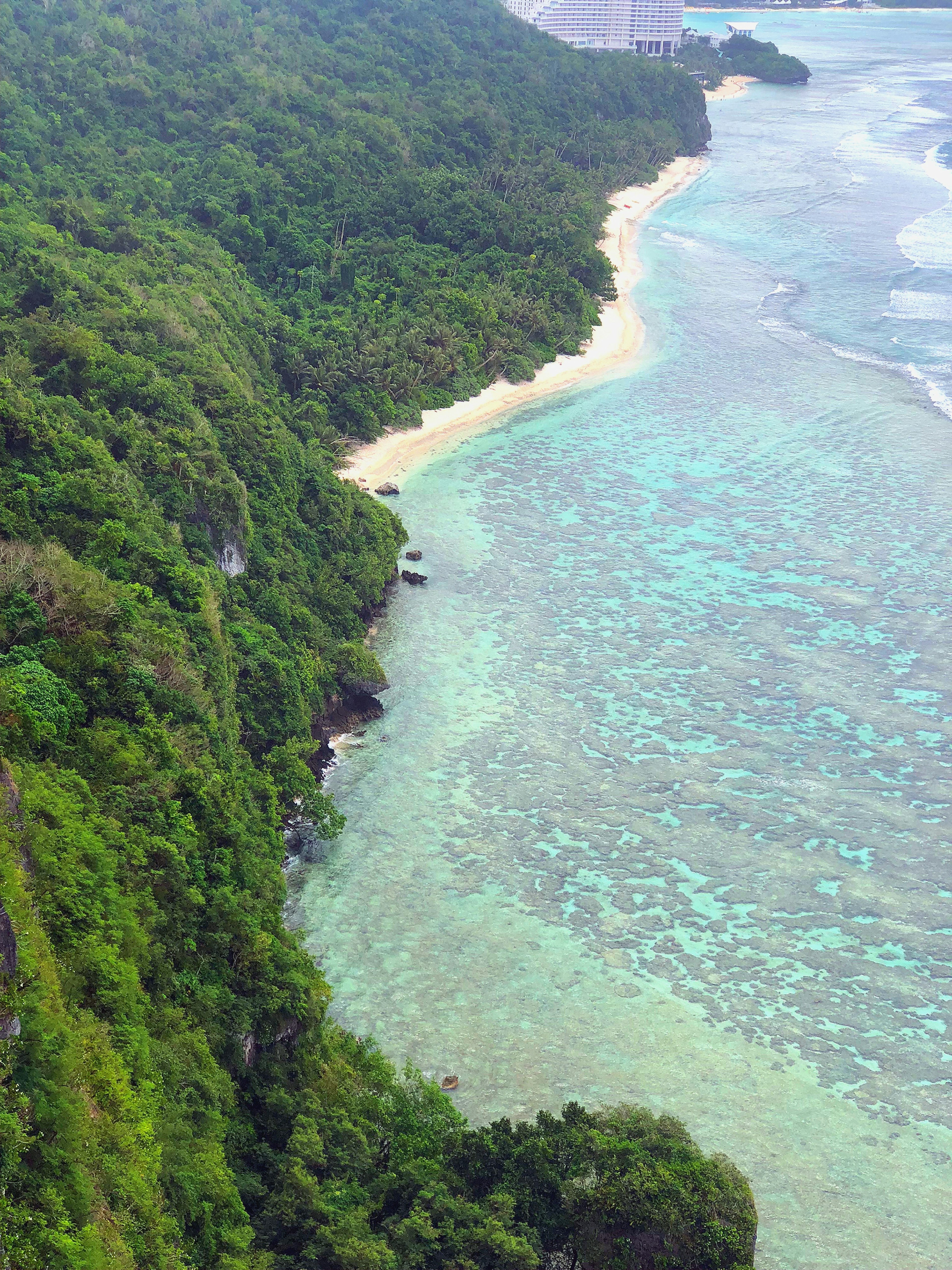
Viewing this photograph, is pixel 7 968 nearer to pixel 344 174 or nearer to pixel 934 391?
pixel 934 391

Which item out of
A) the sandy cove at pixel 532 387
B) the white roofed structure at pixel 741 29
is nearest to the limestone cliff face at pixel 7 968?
the sandy cove at pixel 532 387

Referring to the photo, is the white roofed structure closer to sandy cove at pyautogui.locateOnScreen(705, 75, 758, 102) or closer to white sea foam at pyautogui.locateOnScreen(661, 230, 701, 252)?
sandy cove at pyautogui.locateOnScreen(705, 75, 758, 102)

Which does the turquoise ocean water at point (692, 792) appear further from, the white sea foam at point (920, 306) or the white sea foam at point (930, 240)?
the white sea foam at point (930, 240)

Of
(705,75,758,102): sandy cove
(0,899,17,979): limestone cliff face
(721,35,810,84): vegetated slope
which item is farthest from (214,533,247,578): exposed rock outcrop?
(721,35,810,84): vegetated slope

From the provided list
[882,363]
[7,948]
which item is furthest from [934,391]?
[7,948]

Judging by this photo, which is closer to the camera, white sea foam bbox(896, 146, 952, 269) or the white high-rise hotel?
white sea foam bbox(896, 146, 952, 269)

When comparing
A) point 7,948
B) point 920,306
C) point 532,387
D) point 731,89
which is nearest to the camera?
point 7,948

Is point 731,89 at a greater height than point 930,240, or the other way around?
point 731,89
